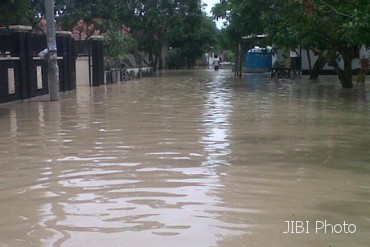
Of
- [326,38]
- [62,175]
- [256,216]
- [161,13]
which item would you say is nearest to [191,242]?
[256,216]

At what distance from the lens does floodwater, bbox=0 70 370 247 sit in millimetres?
5043

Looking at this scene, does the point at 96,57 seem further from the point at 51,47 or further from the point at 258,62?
the point at 258,62

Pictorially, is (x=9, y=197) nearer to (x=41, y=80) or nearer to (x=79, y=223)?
(x=79, y=223)

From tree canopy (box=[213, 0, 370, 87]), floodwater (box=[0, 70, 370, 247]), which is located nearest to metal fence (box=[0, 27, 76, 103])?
floodwater (box=[0, 70, 370, 247])

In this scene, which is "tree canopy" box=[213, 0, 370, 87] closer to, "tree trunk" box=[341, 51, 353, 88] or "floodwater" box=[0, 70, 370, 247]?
"tree trunk" box=[341, 51, 353, 88]

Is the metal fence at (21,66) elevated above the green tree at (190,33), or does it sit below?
below

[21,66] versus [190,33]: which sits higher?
[190,33]

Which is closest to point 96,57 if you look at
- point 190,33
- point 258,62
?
point 258,62

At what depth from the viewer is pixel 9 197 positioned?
6.30 m

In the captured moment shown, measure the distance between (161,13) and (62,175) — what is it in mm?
43083

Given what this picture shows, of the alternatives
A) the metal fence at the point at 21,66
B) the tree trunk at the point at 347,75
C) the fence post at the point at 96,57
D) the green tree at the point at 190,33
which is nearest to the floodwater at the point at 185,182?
the metal fence at the point at 21,66

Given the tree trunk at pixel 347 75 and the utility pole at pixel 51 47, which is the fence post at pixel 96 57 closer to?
the utility pole at pixel 51 47

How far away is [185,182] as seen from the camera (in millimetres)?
6887

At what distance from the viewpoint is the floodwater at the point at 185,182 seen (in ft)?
16.5
